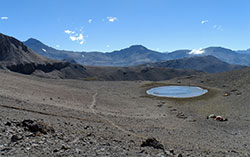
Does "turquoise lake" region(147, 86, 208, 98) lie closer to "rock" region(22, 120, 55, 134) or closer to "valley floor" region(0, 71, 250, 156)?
"valley floor" region(0, 71, 250, 156)

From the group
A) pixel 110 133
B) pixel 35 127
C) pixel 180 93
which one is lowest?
pixel 180 93

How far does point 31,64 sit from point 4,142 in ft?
633

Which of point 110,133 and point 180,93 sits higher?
point 110,133

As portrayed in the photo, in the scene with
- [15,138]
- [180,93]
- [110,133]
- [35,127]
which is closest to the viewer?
[15,138]

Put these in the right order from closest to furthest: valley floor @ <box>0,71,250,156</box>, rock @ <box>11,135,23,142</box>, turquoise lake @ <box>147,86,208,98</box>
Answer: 1. rock @ <box>11,135,23,142</box>
2. valley floor @ <box>0,71,250,156</box>
3. turquoise lake @ <box>147,86,208,98</box>

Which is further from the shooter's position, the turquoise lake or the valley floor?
the turquoise lake

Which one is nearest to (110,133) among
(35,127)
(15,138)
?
(35,127)

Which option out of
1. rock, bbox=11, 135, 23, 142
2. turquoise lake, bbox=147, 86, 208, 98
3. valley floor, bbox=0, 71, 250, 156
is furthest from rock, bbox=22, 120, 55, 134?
turquoise lake, bbox=147, 86, 208, 98

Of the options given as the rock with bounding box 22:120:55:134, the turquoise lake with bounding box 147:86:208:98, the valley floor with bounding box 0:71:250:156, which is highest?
the rock with bounding box 22:120:55:134

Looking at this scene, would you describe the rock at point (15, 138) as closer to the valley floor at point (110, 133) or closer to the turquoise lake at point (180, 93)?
the valley floor at point (110, 133)

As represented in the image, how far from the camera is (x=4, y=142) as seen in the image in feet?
43.2

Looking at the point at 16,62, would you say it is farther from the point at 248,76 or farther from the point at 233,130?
the point at 233,130

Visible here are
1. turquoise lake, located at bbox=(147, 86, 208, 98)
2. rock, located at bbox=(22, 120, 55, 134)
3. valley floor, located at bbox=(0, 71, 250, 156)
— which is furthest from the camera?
turquoise lake, located at bbox=(147, 86, 208, 98)

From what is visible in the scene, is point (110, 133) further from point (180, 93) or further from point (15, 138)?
point (180, 93)
